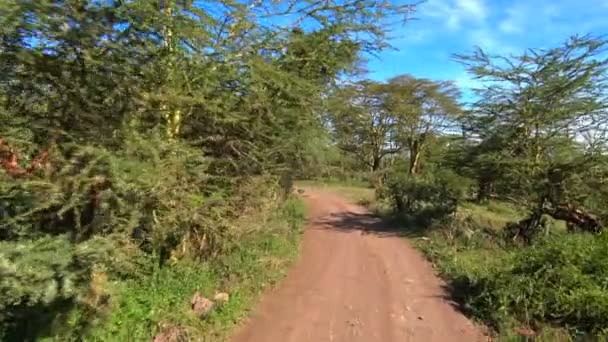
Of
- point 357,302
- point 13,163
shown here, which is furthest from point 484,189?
point 13,163

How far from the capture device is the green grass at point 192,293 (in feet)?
16.8

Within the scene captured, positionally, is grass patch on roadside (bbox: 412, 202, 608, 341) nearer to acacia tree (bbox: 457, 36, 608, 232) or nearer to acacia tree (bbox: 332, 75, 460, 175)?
acacia tree (bbox: 457, 36, 608, 232)

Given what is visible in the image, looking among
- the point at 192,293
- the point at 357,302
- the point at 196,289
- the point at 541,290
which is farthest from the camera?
the point at 357,302

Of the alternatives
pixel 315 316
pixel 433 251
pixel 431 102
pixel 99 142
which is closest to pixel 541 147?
pixel 433 251

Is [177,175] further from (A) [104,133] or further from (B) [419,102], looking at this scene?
(B) [419,102]

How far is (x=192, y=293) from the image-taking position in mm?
6039

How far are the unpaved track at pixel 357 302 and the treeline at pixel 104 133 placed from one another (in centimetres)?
150

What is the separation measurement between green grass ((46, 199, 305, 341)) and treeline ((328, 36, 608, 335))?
291 centimetres

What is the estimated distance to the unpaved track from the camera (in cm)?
573

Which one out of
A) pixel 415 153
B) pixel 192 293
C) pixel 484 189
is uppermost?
pixel 415 153

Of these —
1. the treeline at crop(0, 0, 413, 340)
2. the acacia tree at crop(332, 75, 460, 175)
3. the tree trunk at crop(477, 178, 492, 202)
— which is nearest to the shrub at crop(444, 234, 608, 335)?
the treeline at crop(0, 0, 413, 340)

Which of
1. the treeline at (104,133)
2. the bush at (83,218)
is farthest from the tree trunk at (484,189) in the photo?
the bush at (83,218)

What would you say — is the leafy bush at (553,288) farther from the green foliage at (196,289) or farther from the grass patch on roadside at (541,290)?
the green foliage at (196,289)

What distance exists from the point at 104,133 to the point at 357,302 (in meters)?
3.86
